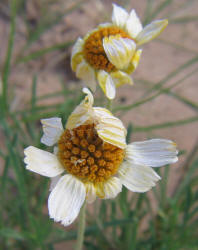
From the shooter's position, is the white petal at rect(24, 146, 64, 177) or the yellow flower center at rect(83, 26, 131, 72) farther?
the yellow flower center at rect(83, 26, 131, 72)

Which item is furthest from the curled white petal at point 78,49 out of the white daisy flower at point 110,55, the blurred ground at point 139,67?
the blurred ground at point 139,67

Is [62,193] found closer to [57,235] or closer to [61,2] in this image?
[57,235]

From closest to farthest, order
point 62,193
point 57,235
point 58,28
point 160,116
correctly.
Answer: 1. point 62,193
2. point 57,235
3. point 160,116
4. point 58,28

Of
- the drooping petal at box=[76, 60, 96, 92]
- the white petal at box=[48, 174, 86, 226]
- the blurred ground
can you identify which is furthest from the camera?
the blurred ground

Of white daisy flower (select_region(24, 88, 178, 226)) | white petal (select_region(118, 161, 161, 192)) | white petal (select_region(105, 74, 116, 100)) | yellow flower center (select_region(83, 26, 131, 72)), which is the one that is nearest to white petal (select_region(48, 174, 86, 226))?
white daisy flower (select_region(24, 88, 178, 226))

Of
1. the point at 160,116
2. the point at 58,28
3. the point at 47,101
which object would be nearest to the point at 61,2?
the point at 58,28

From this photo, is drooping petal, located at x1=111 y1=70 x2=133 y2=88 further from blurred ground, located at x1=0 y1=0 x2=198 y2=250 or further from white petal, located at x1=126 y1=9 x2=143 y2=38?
blurred ground, located at x1=0 y1=0 x2=198 y2=250
